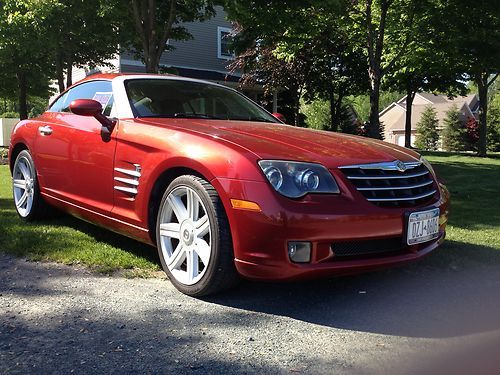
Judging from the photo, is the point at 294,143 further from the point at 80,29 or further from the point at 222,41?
the point at 222,41

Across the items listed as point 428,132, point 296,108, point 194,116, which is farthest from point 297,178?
point 428,132

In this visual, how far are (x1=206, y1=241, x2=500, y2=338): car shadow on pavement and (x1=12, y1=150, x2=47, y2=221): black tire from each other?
2.69 meters

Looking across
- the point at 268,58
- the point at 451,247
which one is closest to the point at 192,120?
the point at 451,247

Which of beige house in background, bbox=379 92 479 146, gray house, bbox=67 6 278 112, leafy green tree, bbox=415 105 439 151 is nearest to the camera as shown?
gray house, bbox=67 6 278 112

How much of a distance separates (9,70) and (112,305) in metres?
17.8

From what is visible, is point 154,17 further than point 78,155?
Yes

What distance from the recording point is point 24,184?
18.1 feet

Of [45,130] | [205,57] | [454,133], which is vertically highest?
[205,57]

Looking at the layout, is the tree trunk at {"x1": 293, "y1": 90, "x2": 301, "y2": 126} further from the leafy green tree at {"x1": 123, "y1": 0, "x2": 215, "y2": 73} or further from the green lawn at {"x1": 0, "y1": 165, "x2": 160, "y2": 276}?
the green lawn at {"x1": 0, "y1": 165, "x2": 160, "y2": 276}

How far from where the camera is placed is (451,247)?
16.0 ft

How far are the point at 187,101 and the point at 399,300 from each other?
2.43 metres

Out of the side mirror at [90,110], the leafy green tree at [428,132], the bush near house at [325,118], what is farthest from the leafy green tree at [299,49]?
the leafy green tree at [428,132]

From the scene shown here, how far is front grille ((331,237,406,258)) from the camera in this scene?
10.3 ft

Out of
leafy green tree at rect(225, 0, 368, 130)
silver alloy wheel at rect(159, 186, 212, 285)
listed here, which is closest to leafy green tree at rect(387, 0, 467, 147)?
leafy green tree at rect(225, 0, 368, 130)
